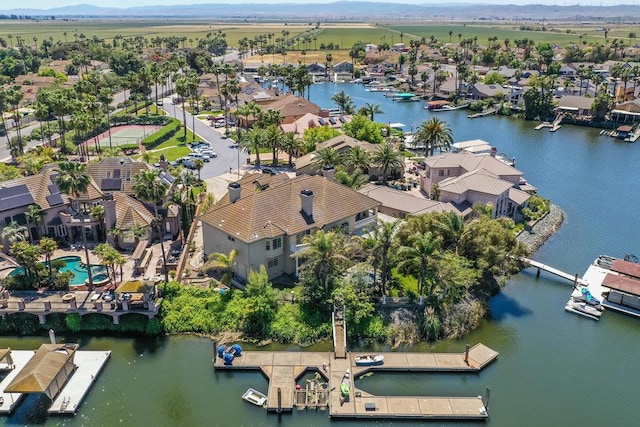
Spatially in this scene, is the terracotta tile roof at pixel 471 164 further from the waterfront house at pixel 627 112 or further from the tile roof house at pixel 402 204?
the waterfront house at pixel 627 112

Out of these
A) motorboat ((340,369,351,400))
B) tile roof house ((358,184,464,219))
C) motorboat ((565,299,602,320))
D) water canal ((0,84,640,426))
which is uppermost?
tile roof house ((358,184,464,219))

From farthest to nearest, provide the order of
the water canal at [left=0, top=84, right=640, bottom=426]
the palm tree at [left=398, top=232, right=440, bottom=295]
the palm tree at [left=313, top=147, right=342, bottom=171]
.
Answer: the palm tree at [left=313, top=147, right=342, bottom=171] < the palm tree at [left=398, top=232, right=440, bottom=295] < the water canal at [left=0, top=84, right=640, bottom=426]

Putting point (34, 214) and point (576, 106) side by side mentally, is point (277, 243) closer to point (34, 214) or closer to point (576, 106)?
point (34, 214)

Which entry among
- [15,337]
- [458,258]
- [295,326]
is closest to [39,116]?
[15,337]

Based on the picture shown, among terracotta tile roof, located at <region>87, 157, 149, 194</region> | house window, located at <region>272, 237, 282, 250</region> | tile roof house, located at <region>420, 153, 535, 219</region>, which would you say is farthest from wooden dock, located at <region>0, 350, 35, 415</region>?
tile roof house, located at <region>420, 153, 535, 219</region>

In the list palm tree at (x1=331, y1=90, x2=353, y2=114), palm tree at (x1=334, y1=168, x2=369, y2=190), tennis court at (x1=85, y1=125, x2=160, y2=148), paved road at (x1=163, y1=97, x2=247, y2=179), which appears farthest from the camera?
palm tree at (x1=331, y1=90, x2=353, y2=114)

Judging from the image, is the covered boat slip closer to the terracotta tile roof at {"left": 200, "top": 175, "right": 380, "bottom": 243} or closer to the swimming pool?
the swimming pool

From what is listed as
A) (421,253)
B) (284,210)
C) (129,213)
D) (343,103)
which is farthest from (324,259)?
A: (343,103)
